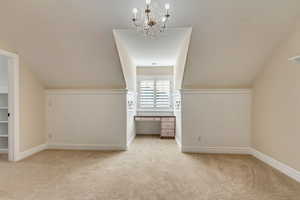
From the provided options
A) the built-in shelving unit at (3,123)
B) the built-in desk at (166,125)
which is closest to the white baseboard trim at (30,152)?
the built-in shelving unit at (3,123)

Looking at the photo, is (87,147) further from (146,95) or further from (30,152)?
(146,95)

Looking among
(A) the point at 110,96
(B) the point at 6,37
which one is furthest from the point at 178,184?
(B) the point at 6,37

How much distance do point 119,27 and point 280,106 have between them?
3.22 meters

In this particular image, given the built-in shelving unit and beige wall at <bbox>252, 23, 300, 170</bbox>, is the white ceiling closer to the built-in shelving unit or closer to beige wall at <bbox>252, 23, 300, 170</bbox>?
beige wall at <bbox>252, 23, 300, 170</bbox>

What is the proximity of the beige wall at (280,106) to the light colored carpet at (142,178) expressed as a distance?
1.32 feet

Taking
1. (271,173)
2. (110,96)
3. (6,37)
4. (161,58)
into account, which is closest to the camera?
(271,173)

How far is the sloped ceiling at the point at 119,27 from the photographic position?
8.50 feet

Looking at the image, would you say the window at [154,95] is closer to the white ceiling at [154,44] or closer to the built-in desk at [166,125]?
the built-in desk at [166,125]

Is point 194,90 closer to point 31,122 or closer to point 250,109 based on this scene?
point 250,109

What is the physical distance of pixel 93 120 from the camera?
A: 4328 mm

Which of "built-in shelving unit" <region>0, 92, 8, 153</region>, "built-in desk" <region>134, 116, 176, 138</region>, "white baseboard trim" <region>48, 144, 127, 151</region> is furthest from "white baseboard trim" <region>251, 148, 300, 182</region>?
"built-in shelving unit" <region>0, 92, 8, 153</region>

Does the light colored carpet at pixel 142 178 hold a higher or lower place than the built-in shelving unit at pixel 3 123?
lower

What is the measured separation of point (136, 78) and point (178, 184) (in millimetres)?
4257

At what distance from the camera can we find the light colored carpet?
2.29 metres
